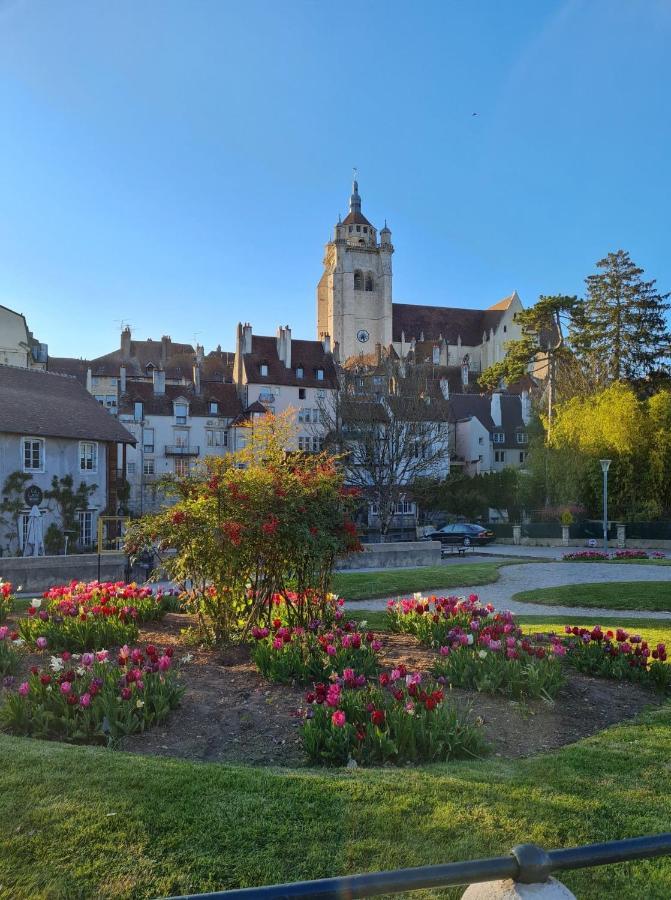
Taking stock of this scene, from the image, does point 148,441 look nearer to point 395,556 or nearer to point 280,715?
point 395,556

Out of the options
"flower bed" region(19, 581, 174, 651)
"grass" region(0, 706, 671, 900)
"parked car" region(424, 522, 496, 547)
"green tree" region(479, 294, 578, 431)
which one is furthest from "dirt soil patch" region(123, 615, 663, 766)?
"green tree" region(479, 294, 578, 431)

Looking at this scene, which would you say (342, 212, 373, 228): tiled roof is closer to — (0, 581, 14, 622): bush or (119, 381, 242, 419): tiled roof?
(119, 381, 242, 419): tiled roof

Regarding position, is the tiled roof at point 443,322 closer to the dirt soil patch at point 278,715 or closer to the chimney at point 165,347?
the chimney at point 165,347

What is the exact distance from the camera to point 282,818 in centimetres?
413

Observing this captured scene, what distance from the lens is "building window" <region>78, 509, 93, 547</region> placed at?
33.4m

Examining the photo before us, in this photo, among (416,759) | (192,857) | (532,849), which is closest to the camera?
(532,849)

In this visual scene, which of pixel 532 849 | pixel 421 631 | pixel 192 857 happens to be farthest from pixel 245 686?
pixel 532 849

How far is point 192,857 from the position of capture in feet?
12.1

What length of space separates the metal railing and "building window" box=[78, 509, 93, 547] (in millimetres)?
33467

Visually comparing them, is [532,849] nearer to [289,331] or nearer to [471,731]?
[471,731]

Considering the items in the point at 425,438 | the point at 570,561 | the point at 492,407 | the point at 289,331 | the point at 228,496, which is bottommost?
the point at 570,561

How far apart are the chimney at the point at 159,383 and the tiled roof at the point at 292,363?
6.97 metres

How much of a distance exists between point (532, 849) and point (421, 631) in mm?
7476

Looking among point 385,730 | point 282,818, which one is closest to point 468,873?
point 282,818
